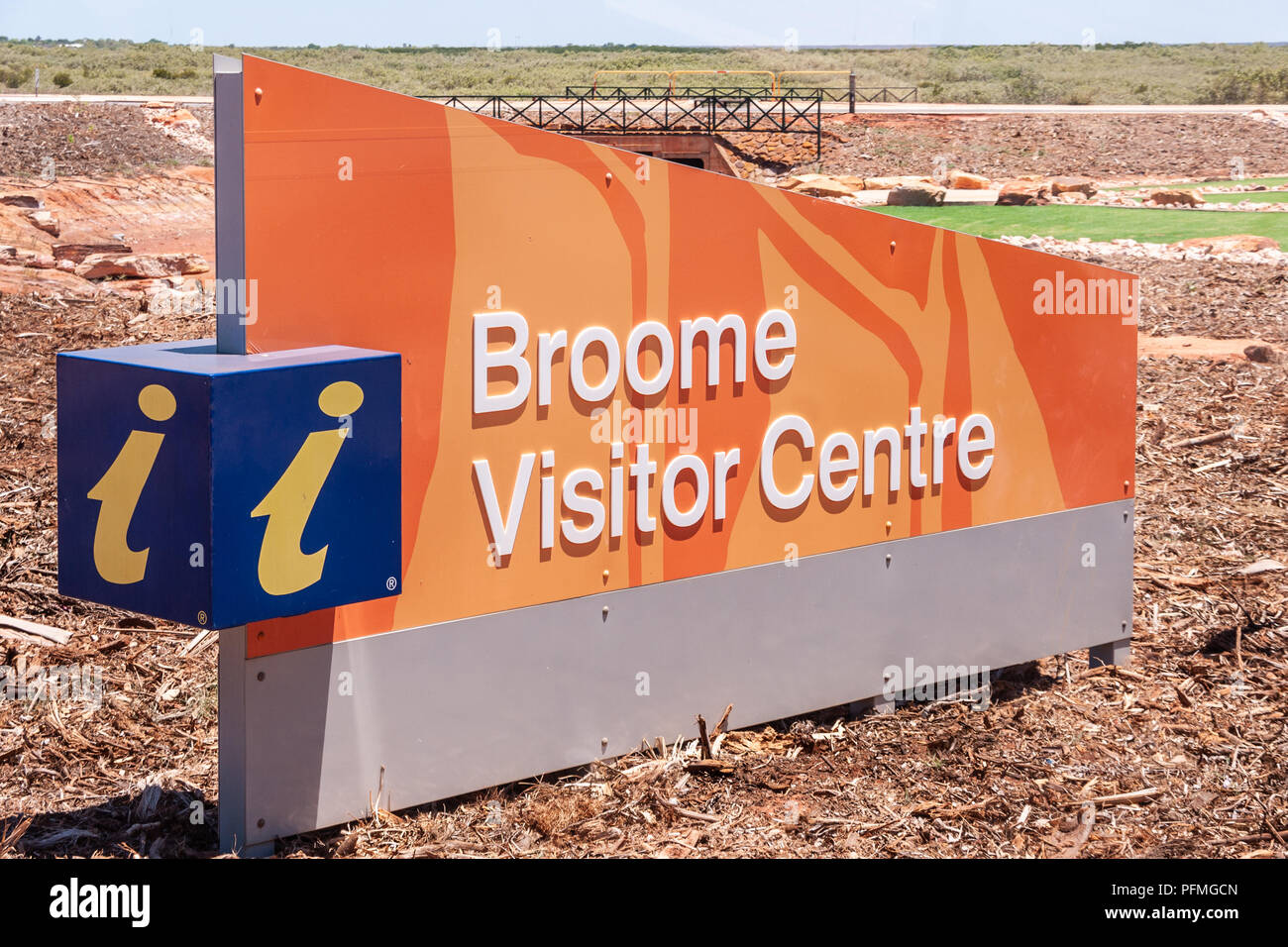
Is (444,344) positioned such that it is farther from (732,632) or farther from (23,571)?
(23,571)

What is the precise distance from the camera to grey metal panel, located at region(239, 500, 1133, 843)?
427 centimetres

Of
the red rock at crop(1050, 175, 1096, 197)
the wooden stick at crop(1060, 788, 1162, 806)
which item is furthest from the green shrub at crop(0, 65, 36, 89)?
the wooden stick at crop(1060, 788, 1162, 806)

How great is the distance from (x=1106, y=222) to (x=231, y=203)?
20474 mm

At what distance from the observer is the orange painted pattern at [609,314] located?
4.09 meters

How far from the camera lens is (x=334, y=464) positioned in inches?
152

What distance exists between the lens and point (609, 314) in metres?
4.85

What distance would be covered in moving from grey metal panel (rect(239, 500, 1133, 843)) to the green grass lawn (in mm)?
14254

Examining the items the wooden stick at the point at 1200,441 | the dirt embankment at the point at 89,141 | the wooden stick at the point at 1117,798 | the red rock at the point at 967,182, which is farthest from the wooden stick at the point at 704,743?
the red rock at the point at 967,182

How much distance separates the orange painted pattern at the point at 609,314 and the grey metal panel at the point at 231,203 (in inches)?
1.6

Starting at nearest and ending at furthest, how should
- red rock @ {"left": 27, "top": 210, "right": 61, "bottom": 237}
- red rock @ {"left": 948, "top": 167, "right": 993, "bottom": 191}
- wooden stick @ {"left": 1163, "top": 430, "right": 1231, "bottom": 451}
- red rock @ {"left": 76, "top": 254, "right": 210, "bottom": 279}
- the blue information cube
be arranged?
the blue information cube → wooden stick @ {"left": 1163, "top": 430, "right": 1231, "bottom": 451} → red rock @ {"left": 76, "top": 254, "right": 210, "bottom": 279} → red rock @ {"left": 27, "top": 210, "right": 61, "bottom": 237} → red rock @ {"left": 948, "top": 167, "right": 993, "bottom": 191}

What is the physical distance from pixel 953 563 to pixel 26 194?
20175mm

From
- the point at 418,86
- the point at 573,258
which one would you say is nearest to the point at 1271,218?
the point at 573,258

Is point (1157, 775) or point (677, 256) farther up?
point (677, 256)

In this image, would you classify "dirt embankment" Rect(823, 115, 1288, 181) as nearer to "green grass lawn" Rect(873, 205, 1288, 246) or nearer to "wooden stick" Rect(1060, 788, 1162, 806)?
"green grass lawn" Rect(873, 205, 1288, 246)
